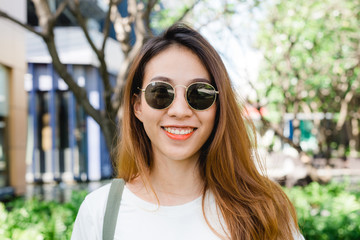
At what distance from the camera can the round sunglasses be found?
163cm

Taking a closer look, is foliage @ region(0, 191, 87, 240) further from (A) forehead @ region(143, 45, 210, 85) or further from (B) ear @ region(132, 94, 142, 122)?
(A) forehead @ region(143, 45, 210, 85)

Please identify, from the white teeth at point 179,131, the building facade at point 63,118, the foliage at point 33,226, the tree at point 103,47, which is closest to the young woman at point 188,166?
the white teeth at point 179,131

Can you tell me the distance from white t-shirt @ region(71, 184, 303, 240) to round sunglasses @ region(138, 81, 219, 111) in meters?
0.43

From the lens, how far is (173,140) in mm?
1636

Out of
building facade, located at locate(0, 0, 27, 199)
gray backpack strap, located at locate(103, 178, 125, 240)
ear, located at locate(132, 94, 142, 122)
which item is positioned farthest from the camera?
building facade, located at locate(0, 0, 27, 199)

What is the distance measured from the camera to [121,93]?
15.2 feet

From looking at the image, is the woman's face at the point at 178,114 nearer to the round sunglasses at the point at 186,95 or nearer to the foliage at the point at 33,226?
the round sunglasses at the point at 186,95

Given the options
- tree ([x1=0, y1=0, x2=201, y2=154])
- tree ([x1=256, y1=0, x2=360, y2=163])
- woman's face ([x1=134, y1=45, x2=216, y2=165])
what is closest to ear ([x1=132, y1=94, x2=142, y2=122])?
woman's face ([x1=134, y1=45, x2=216, y2=165])

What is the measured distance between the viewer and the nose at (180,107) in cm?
163

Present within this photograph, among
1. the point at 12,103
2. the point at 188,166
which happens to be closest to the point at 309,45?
the point at 12,103

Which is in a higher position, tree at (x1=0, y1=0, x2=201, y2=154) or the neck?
tree at (x1=0, y1=0, x2=201, y2=154)

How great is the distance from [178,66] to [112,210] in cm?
69

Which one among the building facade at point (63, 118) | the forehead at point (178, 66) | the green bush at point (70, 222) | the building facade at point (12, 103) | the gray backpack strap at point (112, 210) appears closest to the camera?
the gray backpack strap at point (112, 210)

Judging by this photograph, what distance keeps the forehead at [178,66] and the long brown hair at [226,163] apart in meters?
0.03
